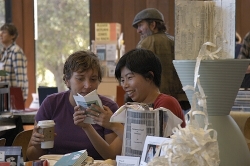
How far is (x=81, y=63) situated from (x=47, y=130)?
15.8 inches

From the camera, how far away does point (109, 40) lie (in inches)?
297

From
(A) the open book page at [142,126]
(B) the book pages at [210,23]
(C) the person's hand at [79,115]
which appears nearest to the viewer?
(B) the book pages at [210,23]

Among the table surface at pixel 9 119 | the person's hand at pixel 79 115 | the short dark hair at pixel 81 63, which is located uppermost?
the short dark hair at pixel 81 63

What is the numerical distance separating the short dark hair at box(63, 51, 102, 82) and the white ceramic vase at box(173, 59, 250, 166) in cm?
100

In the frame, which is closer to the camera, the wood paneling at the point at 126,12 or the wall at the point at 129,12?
the wall at the point at 129,12

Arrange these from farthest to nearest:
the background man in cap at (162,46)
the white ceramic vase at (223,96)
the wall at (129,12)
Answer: the wall at (129,12) < the background man in cap at (162,46) < the white ceramic vase at (223,96)

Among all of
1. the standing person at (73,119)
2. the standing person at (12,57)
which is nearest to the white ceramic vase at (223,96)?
the standing person at (73,119)

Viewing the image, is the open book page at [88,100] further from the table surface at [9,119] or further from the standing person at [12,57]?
the standing person at [12,57]

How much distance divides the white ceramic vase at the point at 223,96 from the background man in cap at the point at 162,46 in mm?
3136

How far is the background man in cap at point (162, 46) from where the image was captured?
448cm

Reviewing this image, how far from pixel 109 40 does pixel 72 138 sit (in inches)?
211

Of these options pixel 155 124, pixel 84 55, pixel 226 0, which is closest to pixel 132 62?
pixel 84 55

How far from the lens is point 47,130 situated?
78.5 inches

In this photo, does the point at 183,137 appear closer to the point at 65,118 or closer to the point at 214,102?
the point at 214,102
